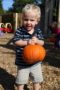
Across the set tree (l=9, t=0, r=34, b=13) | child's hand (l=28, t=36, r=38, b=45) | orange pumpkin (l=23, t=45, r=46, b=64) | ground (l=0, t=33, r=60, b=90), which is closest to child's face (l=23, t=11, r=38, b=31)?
child's hand (l=28, t=36, r=38, b=45)

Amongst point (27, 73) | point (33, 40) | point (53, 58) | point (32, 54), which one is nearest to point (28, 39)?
point (33, 40)

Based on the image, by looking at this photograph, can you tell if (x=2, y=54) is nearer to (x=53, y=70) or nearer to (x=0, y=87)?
(x=53, y=70)

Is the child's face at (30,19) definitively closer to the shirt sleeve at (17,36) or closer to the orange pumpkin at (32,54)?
the shirt sleeve at (17,36)

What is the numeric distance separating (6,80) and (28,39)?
4.78ft

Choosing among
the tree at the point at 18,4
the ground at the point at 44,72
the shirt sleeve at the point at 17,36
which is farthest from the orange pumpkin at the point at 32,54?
the tree at the point at 18,4

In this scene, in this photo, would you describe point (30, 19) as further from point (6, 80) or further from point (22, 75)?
point (6, 80)

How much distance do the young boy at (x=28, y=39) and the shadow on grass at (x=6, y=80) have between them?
646 mm

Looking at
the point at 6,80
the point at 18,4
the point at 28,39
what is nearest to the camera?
the point at 28,39

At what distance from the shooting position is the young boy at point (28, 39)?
14.9 feet

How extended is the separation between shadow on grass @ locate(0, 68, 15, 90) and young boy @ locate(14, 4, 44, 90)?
65cm

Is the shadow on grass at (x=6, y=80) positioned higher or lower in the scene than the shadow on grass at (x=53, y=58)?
higher

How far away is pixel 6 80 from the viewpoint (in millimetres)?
5891

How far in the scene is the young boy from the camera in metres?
4.54

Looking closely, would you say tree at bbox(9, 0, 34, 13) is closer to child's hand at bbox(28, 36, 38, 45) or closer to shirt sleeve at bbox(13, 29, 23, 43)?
shirt sleeve at bbox(13, 29, 23, 43)
